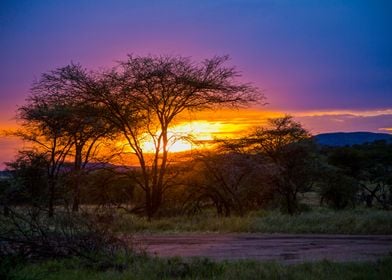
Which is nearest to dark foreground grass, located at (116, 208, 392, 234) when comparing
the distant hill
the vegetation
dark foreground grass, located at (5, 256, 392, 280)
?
the vegetation

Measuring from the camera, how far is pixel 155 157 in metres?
24.8

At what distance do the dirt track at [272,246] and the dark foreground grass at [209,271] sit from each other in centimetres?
128

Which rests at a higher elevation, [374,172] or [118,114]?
[118,114]

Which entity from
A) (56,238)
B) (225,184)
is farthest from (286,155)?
(56,238)

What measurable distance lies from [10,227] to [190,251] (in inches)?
A: 165

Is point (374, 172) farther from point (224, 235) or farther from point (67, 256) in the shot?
point (67, 256)

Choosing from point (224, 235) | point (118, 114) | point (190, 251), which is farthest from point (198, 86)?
point (190, 251)

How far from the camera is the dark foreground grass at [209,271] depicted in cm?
1031

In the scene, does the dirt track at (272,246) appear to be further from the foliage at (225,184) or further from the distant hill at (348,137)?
the distant hill at (348,137)

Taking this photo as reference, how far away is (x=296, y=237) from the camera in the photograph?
1666 cm

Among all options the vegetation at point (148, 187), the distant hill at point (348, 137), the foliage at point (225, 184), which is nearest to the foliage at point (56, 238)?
the vegetation at point (148, 187)

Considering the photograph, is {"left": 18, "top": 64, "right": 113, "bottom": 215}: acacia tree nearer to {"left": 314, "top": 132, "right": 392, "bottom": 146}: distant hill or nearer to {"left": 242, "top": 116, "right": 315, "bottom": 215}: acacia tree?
{"left": 242, "top": 116, "right": 315, "bottom": 215}: acacia tree

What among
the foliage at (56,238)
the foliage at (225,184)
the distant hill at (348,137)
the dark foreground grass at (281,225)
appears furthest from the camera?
the distant hill at (348,137)

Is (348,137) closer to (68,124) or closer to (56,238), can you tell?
(68,124)
